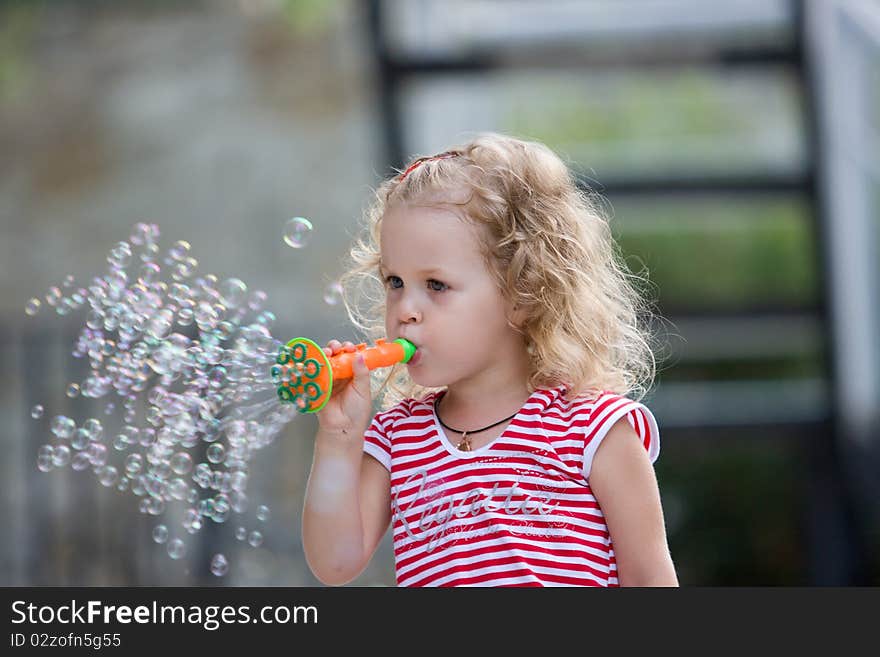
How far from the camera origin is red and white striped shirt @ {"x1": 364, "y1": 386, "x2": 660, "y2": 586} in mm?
1369

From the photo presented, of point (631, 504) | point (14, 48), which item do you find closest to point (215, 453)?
point (631, 504)

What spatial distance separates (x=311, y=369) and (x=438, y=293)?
0.57ft

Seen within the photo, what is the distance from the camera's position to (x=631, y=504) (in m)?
1.37

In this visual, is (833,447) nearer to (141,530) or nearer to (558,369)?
(141,530)

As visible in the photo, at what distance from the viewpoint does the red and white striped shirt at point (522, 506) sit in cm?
137

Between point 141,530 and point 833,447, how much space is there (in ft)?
7.45

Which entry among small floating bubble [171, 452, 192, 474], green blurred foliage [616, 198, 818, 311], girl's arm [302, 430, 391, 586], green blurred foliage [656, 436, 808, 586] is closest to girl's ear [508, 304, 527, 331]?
girl's arm [302, 430, 391, 586]

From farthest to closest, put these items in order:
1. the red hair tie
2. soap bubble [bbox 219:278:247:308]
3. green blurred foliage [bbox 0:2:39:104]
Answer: green blurred foliage [bbox 0:2:39:104]
soap bubble [bbox 219:278:247:308]
the red hair tie

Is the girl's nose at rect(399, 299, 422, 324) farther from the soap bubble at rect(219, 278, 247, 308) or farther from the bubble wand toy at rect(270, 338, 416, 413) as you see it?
the soap bubble at rect(219, 278, 247, 308)

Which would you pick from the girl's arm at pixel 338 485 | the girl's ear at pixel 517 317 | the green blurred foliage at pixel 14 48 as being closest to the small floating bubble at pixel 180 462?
the girl's arm at pixel 338 485

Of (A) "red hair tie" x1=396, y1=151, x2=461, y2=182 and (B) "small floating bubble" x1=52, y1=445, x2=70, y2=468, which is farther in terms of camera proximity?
(B) "small floating bubble" x1=52, y1=445, x2=70, y2=468

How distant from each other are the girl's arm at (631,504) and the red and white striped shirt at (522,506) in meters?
0.02

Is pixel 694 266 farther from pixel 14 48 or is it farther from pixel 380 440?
pixel 14 48

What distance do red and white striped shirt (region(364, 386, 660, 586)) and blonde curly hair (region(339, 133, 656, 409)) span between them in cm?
7
